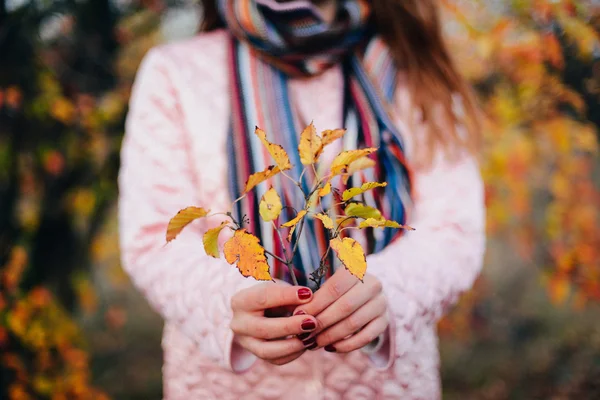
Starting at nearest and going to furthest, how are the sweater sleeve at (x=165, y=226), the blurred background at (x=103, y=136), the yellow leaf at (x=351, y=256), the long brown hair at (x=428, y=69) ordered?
the yellow leaf at (x=351, y=256)
the sweater sleeve at (x=165, y=226)
the long brown hair at (x=428, y=69)
the blurred background at (x=103, y=136)

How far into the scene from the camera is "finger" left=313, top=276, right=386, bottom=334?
0.84 metres

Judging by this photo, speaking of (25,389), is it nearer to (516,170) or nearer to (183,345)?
(183,345)

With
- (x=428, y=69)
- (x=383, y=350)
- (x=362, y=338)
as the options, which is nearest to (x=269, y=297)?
(x=362, y=338)

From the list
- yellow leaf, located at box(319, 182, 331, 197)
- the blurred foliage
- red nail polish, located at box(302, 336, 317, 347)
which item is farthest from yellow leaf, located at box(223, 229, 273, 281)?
the blurred foliage

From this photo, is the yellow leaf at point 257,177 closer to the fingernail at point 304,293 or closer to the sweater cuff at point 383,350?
the fingernail at point 304,293

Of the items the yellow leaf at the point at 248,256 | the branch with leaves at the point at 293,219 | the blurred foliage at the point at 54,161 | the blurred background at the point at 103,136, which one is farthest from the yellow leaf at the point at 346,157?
the blurred foliage at the point at 54,161

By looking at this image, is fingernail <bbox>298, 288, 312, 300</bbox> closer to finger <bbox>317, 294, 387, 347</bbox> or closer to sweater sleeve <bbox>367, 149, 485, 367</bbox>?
finger <bbox>317, 294, 387, 347</bbox>

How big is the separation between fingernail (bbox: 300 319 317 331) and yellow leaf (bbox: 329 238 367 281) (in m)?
0.16

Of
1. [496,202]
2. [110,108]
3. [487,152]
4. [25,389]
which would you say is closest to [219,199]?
[110,108]

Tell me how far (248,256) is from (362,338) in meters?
0.30

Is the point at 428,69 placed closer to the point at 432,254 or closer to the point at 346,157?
the point at 432,254

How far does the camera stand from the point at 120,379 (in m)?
3.98

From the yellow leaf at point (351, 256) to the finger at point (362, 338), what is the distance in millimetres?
231

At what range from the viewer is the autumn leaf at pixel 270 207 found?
2.38 ft
